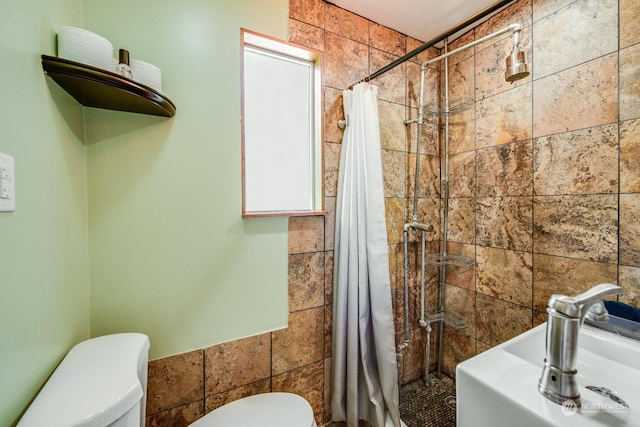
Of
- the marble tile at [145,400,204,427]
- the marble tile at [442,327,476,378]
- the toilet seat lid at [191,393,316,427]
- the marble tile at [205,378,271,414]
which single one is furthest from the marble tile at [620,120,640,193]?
the marble tile at [145,400,204,427]

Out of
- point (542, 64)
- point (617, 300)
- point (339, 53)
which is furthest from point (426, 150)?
point (617, 300)

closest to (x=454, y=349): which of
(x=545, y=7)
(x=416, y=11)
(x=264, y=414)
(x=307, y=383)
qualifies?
(x=307, y=383)

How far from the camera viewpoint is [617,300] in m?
A: 1.10

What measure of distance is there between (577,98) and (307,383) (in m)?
2.03

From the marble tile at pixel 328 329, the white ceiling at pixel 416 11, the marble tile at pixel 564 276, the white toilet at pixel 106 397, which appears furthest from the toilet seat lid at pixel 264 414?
the white ceiling at pixel 416 11

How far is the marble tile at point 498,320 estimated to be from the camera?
4.71ft

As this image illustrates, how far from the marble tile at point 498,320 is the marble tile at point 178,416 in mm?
1673

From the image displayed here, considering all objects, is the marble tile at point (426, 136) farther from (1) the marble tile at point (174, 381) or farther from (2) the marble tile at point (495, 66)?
(1) the marble tile at point (174, 381)

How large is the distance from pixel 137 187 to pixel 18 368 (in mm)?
656

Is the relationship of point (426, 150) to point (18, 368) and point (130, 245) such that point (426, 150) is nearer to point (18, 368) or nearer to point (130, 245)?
point (130, 245)

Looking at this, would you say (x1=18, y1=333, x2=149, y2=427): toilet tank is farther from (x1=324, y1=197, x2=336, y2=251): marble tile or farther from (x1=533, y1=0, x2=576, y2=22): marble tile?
(x1=533, y1=0, x2=576, y2=22): marble tile

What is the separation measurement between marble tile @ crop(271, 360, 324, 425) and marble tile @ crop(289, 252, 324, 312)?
0.35 meters

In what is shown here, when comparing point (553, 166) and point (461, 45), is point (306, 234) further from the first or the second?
point (461, 45)

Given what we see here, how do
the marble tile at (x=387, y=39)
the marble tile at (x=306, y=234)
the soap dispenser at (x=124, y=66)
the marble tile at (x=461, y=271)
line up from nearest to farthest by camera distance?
the soap dispenser at (x=124, y=66) → the marble tile at (x=306, y=234) → the marble tile at (x=387, y=39) → the marble tile at (x=461, y=271)
